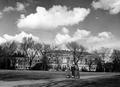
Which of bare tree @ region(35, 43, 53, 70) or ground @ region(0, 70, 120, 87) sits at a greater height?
bare tree @ region(35, 43, 53, 70)

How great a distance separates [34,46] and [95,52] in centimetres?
5314

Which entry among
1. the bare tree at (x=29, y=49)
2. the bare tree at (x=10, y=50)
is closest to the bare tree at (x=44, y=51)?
the bare tree at (x=29, y=49)

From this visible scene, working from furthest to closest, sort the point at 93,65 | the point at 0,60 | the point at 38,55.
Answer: the point at 93,65 < the point at 38,55 < the point at 0,60

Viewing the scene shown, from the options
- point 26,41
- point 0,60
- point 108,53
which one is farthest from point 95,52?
point 0,60

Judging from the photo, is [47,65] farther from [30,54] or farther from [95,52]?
[95,52]

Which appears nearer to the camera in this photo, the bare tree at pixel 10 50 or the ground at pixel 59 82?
the ground at pixel 59 82

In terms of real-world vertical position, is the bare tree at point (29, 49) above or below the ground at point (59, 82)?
above

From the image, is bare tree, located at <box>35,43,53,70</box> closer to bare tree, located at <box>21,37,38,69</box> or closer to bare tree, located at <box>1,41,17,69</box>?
bare tree, located at <box>21,37,38,69</box>

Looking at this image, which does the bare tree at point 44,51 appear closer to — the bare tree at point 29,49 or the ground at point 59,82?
the bare tree at point 29,49

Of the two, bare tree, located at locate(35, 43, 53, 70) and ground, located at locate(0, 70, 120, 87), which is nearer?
ground, located at locate(0, 70, 120, 87)

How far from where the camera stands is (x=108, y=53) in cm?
13112

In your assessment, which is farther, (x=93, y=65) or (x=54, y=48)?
(x=93, y=65)

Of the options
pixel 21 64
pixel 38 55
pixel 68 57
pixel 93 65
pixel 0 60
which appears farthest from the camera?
pixel 68 57

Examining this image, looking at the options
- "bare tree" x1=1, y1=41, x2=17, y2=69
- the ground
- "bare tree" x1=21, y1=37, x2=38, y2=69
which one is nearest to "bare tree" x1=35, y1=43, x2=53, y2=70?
"bare tree" x1=21, y1=37, x2=38, y2=69
